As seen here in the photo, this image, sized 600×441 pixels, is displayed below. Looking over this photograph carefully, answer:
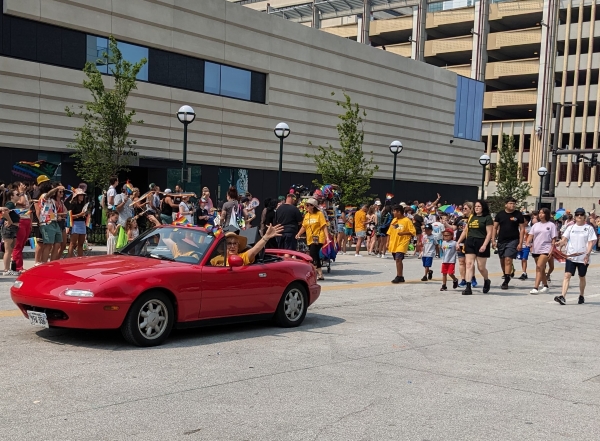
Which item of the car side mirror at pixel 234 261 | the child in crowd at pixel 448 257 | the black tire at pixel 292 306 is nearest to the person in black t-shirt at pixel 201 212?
the child in crowd at pixel 448 257

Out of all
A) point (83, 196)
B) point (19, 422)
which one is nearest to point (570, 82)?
point (83, 196)

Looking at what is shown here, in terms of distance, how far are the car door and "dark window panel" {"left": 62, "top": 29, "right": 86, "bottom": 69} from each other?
65.1 feet

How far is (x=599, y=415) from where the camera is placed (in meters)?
5.79

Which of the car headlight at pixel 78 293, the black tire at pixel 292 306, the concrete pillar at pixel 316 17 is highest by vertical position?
the concrete pillar at pixel 316 17

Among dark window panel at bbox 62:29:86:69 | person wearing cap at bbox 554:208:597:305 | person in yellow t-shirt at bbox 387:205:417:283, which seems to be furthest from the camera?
dark window panel at bbox 62:29:86:69

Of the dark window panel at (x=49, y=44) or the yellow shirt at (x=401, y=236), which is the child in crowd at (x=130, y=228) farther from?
the dark window panel at (x=49, y=44)

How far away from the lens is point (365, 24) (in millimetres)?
69375

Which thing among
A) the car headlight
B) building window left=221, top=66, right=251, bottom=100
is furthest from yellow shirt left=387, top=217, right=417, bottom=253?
building window left=221, top=66, right=251, bottom=100

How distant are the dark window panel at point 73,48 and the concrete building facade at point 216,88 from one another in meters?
0.04

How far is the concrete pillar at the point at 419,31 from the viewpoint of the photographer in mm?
66812

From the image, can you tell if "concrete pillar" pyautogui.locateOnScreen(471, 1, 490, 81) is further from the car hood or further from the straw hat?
the car hood

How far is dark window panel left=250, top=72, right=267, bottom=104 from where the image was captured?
1341 inches

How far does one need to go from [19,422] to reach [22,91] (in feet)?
72.3

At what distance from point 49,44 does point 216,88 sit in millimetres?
8613
